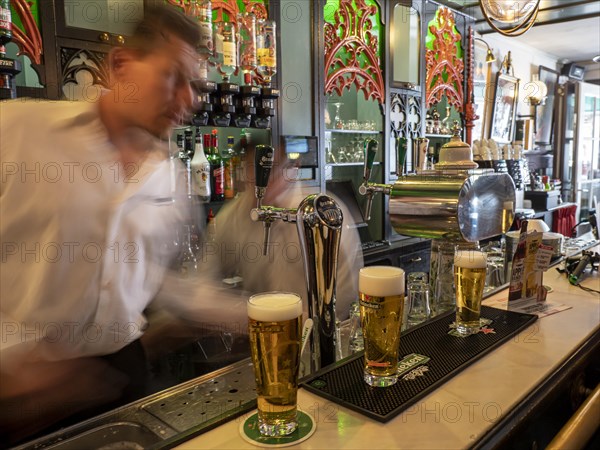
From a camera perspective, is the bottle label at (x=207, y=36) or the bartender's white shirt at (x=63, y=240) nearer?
the bartender's white shirt at (x=63, y=240)

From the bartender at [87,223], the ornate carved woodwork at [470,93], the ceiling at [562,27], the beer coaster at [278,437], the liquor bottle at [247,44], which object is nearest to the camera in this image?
the beer coaster at [278,437]

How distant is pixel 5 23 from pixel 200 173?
111cm

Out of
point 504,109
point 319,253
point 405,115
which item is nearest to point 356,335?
point 319,253

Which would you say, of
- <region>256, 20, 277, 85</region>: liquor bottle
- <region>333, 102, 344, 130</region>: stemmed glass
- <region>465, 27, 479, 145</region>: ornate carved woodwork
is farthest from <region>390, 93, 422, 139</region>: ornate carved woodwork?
<region>256, 20, 277, 85</region>: liquor bottle

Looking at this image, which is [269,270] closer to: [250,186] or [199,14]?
[250,186]

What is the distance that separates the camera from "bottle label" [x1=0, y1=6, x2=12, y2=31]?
196 cm

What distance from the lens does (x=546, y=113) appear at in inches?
295

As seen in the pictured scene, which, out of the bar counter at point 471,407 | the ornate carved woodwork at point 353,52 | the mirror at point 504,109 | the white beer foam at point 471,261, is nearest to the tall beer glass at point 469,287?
the white beer foam at point 471,261

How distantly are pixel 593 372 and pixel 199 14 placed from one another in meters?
2.38

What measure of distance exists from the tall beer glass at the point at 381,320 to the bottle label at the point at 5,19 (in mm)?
1860

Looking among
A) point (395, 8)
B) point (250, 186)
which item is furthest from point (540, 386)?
point (395, 8)

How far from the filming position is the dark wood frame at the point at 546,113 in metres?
7.31

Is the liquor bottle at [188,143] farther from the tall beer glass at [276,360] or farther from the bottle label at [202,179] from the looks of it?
the tall beer glass at [276,360]

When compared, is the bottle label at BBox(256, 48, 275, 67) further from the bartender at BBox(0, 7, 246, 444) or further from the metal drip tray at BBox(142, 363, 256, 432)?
the metal drip tray at BBox(142, 363, 256, 432)
